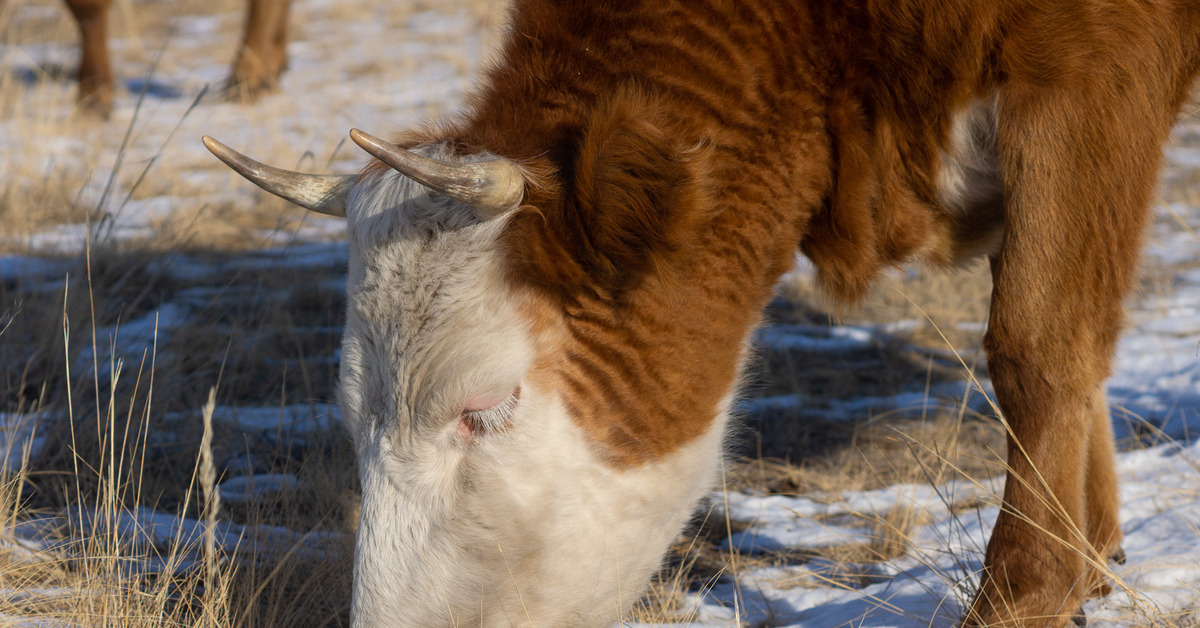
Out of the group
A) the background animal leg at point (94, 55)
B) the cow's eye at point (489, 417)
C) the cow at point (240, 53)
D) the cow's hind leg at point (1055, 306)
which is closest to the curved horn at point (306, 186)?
the cow's eye at point (489, 417)

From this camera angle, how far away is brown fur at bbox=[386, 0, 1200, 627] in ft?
6.70

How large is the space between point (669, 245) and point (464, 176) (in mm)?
446

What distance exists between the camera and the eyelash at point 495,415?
6.53ft

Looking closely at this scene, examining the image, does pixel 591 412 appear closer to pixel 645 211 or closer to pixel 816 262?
pixel 645 211

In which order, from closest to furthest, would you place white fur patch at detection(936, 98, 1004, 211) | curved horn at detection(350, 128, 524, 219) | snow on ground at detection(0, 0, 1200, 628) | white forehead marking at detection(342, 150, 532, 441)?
1. curved horn at detection(350, 128, 524, 219)
2. white forehead marking at detection(342, 150, 532, 441)
3. white fur patch at detection(936, 98, 1004, 211)
4. snow on ground at detection(0, 0, 1200, 628)

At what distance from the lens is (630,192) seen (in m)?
1.85

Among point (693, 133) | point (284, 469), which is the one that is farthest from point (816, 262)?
point (284, 469)

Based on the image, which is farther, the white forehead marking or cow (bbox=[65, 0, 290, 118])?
cow (bbox=[65, 0, 290, 118])

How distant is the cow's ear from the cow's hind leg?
2.73 ft

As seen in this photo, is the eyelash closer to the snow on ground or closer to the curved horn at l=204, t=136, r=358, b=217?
the curved horn at l=204, t=136, r=358, b=217

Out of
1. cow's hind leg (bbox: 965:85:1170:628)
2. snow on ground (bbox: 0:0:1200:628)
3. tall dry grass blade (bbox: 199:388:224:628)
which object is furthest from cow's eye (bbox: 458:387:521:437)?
cow's hind leg (bbox: 965:85:1170:628)

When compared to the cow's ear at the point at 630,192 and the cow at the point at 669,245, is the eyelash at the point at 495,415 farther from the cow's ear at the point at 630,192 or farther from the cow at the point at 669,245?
the cow's ear at the point at 630,192

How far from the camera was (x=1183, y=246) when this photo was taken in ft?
19.7

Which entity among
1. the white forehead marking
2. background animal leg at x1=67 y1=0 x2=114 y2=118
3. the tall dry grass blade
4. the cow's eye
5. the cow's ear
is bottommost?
background animal leg at x1=67 y1=0 x2=114 y2=118
